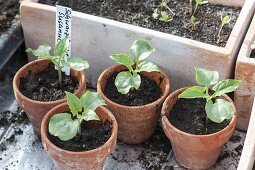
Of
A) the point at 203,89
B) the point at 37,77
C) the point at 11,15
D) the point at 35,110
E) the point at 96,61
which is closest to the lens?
the point at 203,89

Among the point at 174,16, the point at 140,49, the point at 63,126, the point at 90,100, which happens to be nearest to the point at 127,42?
the point at 140,49

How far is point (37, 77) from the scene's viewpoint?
1.67 metres

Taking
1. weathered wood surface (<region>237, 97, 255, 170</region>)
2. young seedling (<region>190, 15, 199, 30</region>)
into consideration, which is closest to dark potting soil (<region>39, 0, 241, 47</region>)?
young seedling (<region>190, 15, 199, 30</region>)

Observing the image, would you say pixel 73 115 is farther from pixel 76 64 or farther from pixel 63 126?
pixel 76 64

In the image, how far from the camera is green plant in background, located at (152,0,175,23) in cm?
176

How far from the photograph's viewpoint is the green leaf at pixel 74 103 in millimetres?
1409

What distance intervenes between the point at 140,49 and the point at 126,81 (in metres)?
0.12

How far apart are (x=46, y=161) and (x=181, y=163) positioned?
0.46 metres

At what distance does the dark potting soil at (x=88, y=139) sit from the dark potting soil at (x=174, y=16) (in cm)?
47

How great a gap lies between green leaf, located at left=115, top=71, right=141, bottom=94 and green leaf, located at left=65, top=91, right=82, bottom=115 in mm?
148

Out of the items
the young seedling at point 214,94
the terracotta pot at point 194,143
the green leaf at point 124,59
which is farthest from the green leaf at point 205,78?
the green leaf at point 124,59

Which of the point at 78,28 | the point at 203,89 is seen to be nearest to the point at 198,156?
the point at 203,89

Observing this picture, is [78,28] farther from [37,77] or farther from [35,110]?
[35,110]

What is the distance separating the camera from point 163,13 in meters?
1.76
